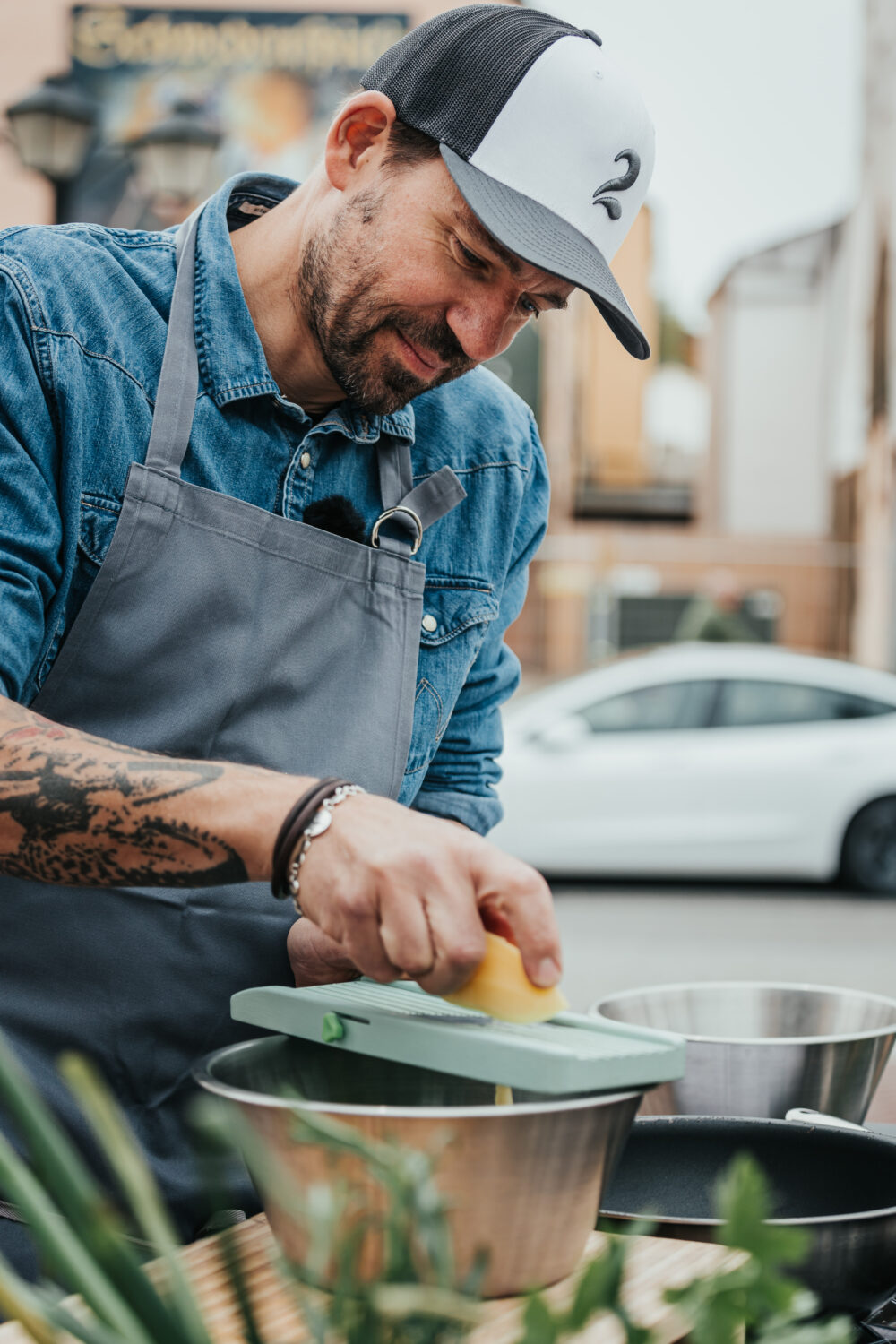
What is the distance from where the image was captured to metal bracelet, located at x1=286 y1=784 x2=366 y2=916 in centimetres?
94

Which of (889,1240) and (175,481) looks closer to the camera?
(889,1240)

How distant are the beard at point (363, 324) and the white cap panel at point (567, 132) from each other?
0.14 m

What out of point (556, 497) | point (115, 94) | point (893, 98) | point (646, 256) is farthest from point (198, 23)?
point (646, 256)

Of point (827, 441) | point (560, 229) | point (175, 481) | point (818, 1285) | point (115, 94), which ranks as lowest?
point (818, 1285)

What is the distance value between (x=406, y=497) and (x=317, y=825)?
1.83 feet

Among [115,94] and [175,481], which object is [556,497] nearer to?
[115,94]

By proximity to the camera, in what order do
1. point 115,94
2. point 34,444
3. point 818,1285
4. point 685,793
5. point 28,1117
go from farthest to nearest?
1. point 115,94
2. point 685,793
3. point 34,444
4. point 818,1285
5. point 28,1117

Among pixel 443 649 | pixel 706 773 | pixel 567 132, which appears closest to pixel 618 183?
pixel 567 132

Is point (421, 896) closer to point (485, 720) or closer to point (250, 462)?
point (250, 462)

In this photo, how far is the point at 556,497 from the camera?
20.7m

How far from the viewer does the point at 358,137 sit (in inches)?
51.3

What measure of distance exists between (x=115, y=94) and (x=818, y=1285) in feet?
47.4

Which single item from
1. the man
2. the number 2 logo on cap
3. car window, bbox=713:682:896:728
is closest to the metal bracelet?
the man

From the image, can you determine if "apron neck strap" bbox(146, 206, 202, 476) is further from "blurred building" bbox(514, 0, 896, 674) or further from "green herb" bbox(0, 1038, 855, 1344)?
"blurred building" bbox(514, 0, 896, 674)
